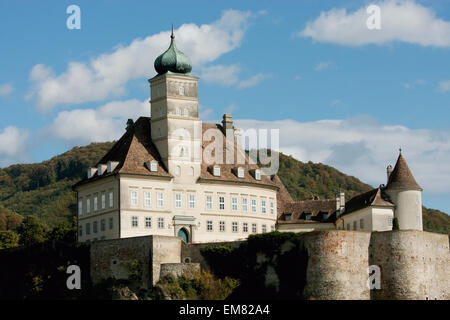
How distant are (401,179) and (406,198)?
5.08ft

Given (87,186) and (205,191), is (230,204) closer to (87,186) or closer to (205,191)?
(205,191)

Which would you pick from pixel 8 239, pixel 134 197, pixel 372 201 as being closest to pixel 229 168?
pixel 134 197

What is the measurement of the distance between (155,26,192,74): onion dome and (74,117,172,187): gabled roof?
4672mm

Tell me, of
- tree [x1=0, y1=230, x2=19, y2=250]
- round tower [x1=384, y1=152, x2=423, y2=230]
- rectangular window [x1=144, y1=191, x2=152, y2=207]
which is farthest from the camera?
tree [x1=0, y1=230, x2=19, y2=250]

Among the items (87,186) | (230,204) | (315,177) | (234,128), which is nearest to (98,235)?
(87,186)

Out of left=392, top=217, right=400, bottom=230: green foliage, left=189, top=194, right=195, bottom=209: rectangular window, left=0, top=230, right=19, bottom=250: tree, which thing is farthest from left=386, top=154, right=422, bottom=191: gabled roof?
left=0, top=230, right=19, bottom=250: tree

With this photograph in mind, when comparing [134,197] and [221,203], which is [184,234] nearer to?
[221,203]

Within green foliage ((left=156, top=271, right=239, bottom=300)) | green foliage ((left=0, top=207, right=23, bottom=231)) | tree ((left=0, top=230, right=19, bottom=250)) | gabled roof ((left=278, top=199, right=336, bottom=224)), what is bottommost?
green foliage ((left=156, top=271, right=239, bottom=300))

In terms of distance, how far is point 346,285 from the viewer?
71.5m

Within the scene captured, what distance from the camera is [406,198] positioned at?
265ft

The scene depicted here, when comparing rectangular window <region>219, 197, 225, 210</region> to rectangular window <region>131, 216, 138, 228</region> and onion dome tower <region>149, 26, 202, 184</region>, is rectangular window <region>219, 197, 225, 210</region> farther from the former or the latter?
rectangular window <region>131, 216, 138, 228</region>

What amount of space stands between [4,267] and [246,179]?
20.8 metres

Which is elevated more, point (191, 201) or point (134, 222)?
point (191, 201)

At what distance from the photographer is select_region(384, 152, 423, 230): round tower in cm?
8031
